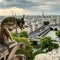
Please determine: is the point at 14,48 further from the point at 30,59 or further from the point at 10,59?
the point at 30,59

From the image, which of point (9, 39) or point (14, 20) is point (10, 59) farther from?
point (14, 20)

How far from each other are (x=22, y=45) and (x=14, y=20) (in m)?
0.89

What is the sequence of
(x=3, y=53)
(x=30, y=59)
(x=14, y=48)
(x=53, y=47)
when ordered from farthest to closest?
(x=53, y=47) → (x=30, y=59) → (x=14, y=48) → (x=3, y=53)

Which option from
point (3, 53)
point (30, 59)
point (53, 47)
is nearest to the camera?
point (3, 53)

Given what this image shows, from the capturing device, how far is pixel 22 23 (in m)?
9.31

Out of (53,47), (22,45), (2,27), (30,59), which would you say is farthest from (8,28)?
(53,47)

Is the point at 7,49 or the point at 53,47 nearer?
the point at 7,49

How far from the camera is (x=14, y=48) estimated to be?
29.7ft

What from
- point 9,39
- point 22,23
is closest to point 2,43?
point 9,39

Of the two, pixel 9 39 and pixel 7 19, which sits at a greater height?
pixel 7 19

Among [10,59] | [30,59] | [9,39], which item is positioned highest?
[9,39]

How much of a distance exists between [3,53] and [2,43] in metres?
0.52

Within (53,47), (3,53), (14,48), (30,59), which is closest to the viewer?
(3,53)

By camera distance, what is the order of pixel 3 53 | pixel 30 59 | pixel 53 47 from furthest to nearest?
1. pixel 53 47
2. pixel 30 59
3. pixel 3 53
